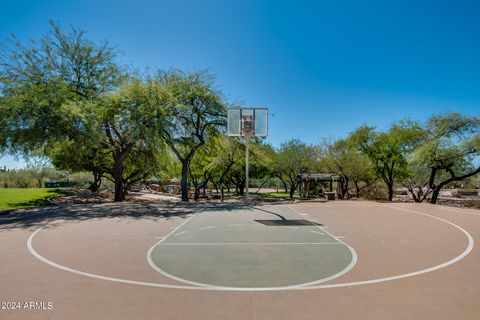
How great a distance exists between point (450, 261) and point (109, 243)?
29.3 feet

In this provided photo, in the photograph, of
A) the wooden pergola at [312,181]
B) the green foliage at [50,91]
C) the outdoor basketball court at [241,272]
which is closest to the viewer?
the outdoor basketball court at [241,272]

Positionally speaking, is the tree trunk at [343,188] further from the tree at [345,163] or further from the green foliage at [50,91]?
the green foliage at [50,91]

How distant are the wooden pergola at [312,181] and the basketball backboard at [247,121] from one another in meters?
13.3

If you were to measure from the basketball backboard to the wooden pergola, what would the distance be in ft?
43.7

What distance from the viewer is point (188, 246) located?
8.10 metres

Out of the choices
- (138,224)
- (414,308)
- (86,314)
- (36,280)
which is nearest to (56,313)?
(86,314)

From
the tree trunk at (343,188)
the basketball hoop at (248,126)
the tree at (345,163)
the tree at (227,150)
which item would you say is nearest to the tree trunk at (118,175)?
the tree at (227,150)

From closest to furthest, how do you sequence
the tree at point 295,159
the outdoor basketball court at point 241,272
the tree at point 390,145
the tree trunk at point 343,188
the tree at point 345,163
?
the outdoor basketball court at point 241,272, the tree at point 390,145, the tree at point 345,163, the tree trunk at point 343,188, the tree at point 295,159

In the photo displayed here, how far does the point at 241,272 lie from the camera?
5820 millimetres

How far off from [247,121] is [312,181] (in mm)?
17262

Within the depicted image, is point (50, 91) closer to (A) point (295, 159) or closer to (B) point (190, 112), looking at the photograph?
(B) point (190, 112)

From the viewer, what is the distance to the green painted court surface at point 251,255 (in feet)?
18.1

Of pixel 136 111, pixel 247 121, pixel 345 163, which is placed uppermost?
pixel 136 111

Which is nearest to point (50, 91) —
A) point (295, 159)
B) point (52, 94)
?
point (52, 94)
